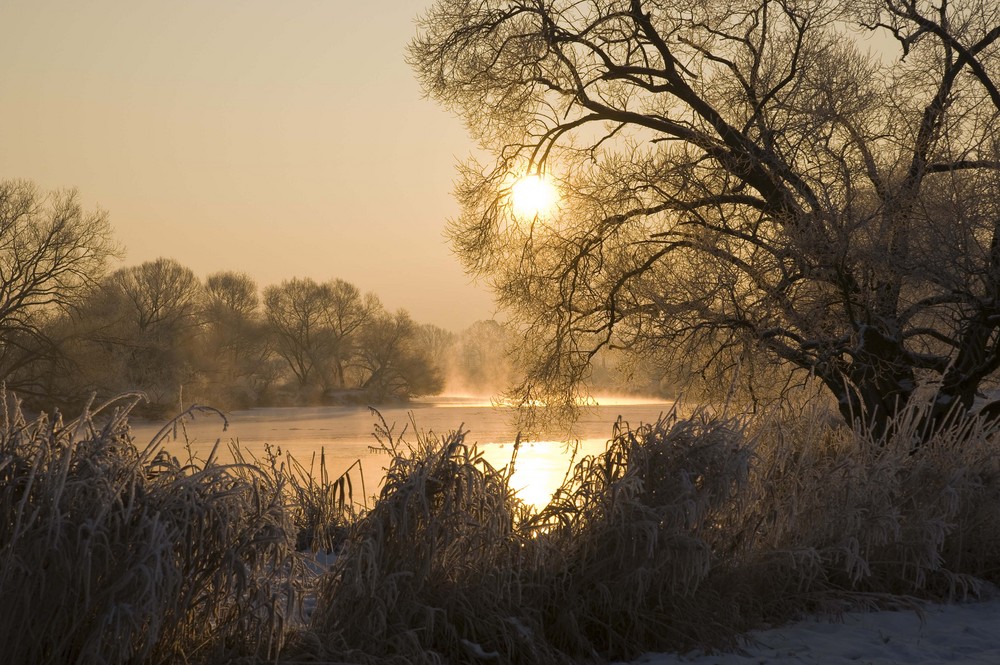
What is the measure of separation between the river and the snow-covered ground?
2.77m

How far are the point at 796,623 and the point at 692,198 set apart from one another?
259 inches

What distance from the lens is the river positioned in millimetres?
14986

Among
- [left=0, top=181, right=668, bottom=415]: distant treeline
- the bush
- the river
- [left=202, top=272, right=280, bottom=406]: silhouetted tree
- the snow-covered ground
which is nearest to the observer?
the bush

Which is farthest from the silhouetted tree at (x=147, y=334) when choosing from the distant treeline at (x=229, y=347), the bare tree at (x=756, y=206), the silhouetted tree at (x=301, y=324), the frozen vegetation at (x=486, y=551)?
the frozen vegetation at (x=486, y=551)

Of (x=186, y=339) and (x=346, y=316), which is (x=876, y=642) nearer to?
(x=186, y=339)

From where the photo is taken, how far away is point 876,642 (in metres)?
5.78

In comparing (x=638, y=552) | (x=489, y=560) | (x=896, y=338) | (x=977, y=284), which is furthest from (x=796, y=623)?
(x=977, y=284)

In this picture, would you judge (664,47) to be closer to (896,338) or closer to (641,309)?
(641,309)

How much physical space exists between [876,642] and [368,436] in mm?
21115

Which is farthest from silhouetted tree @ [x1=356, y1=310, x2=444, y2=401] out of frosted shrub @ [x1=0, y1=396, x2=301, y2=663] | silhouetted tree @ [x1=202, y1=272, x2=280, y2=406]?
frosted shrub @ [x1=0, y1=396, x2=301, y2=663]

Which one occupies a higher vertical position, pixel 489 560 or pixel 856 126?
pixel 856 126

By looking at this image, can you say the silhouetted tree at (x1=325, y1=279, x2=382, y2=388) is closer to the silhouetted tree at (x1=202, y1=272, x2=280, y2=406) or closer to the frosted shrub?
the silhouetted tree at (x1=202, y1=272, x2=280, y2=406)

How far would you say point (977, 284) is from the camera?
1036 cm

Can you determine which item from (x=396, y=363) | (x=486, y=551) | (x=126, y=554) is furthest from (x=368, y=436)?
(x=396, y=363)
